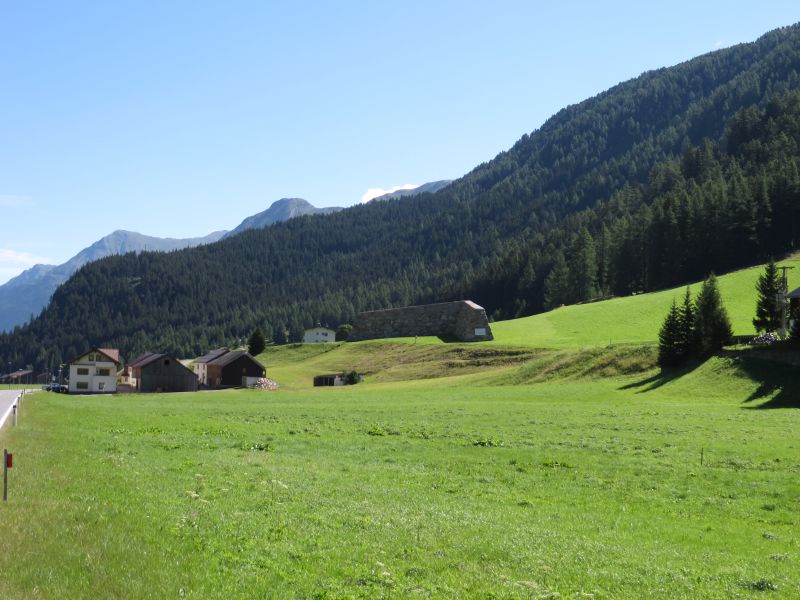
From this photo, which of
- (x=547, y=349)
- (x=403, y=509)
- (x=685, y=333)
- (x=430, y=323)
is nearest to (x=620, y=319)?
(x=547, y=349)

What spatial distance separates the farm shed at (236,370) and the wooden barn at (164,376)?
4.16m

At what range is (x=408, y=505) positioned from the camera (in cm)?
1734

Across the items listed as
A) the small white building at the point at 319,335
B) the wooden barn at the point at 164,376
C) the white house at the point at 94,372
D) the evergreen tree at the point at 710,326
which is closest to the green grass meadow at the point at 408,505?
the evergreen tree at the point at 710,326

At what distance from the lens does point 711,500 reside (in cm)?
1973

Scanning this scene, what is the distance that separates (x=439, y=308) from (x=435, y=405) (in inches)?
2862

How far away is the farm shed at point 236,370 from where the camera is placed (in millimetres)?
103787

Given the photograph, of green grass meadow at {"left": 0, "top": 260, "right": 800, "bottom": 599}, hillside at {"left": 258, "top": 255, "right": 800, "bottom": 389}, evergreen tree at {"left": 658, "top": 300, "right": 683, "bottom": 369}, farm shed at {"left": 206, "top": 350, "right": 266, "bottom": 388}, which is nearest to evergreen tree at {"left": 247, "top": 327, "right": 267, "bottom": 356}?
hillside at {"left": 258, "top": 255, "right": 800, "bottom": 389}

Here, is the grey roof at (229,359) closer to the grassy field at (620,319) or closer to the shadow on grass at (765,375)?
the grassy field at (620,319)

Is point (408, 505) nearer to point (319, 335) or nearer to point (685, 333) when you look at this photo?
point (685, 333)

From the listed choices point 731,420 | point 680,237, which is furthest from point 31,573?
point 680,237

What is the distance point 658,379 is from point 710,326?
6.82 metres

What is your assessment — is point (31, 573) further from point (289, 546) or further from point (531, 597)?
point (531, 597)

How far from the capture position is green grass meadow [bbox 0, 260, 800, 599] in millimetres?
11367

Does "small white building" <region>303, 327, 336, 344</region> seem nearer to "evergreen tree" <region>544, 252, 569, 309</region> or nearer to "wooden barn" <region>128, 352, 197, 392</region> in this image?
"evergreen tree" <region>544, 252, 569, 309</region>
